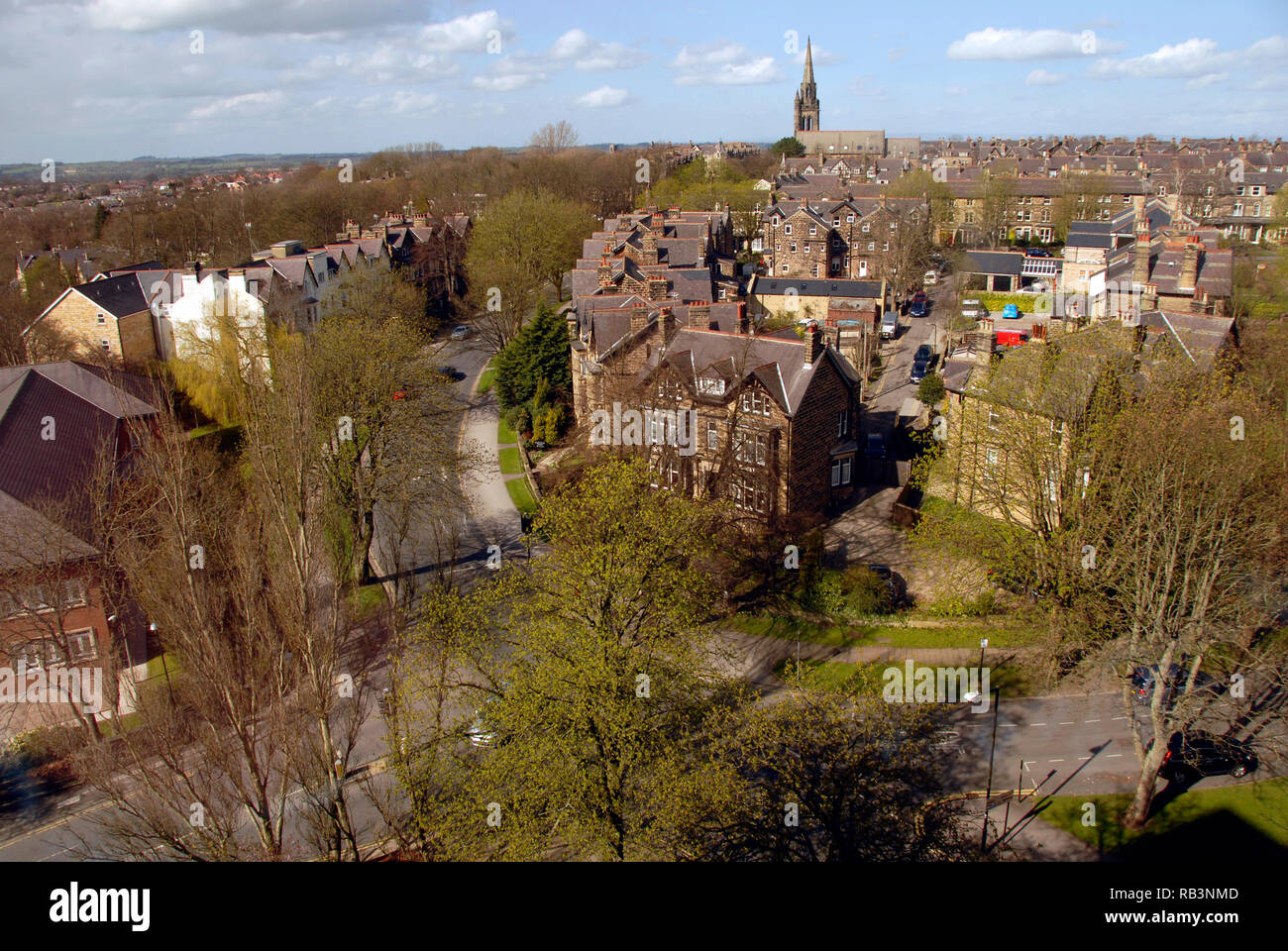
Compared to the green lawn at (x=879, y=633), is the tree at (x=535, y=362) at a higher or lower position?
higher

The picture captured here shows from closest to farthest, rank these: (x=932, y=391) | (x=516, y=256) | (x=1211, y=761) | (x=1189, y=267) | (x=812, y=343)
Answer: (x=1211, y=761)
(x=812, y=343)
(x=932, y=391)
(x=1189, y=267)
(x=516, y=256)

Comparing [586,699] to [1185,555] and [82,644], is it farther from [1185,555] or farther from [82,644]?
[82,644]

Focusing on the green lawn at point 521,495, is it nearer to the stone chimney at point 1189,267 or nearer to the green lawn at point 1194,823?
the green lawn at point 1194,823

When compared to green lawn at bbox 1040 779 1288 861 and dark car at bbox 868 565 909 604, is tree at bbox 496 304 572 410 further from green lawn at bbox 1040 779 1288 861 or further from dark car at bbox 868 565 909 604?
green lawn at bbox 1040 779 1288 861

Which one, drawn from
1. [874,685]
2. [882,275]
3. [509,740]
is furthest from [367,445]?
[882,275]

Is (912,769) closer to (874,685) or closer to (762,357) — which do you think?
(874,685)

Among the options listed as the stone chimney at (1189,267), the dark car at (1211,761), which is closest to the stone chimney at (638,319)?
the dark car at (1211,761)

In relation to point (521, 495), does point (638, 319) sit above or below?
above

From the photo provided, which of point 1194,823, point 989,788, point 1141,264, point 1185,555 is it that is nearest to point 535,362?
point 1141,264

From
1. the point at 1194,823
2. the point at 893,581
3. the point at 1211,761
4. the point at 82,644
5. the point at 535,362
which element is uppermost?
the point at 535,362
